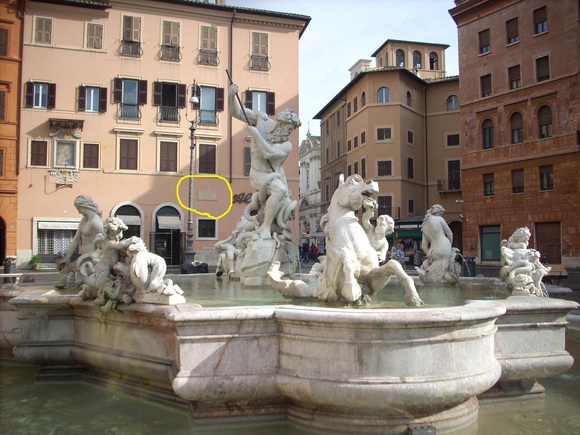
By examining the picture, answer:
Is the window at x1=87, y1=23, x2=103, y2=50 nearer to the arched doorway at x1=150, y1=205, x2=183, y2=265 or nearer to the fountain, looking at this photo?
the arched doorway at x1=150, y1=205, x2=183, y2=265

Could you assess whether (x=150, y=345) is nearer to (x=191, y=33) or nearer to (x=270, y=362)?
(x=270, y=362)

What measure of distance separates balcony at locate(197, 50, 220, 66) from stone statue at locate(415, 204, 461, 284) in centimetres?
2645

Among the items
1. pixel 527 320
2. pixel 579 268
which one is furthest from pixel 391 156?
pixel 527 320

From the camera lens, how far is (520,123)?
2962 centimetres

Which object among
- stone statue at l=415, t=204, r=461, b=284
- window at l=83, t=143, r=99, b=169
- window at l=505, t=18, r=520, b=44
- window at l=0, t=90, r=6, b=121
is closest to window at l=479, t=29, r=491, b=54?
window at l=505, t=18, r=520, b=44

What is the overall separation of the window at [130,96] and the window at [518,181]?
20.5 metres

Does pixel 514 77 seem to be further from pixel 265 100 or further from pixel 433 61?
pixel 433 61

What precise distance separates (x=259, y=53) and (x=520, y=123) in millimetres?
15213

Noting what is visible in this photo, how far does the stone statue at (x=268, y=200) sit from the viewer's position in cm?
802

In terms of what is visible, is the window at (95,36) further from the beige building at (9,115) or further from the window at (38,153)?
the window at (38,153)

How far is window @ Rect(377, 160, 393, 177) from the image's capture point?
4228 centimetres

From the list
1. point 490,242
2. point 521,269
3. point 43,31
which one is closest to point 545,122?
point 490,242

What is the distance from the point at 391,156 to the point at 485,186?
11.7 meters

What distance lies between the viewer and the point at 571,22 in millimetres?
27141
